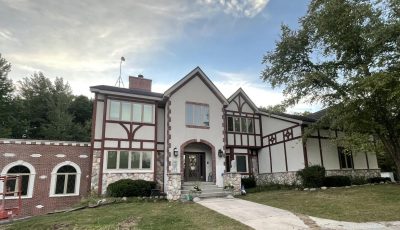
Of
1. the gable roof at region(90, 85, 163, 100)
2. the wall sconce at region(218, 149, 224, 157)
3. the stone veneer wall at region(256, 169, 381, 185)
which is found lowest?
the stone veneer wall at region(256, 169, 381, 185)

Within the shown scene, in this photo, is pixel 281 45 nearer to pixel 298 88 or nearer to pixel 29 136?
pixel 298 88

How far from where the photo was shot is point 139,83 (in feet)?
70.6

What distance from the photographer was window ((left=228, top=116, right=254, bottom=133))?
72.4 feet

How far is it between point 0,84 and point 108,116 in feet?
63.2

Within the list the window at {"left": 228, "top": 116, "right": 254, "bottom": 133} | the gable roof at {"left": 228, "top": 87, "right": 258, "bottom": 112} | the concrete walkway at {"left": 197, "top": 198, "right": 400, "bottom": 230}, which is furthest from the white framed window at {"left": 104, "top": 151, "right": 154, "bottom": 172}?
the gable roof at {"left": 228, "top": 87, "right": 258, "bottom": 112}

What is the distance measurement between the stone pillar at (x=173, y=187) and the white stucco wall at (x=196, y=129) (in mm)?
2820

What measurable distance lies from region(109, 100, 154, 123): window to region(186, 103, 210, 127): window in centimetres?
271

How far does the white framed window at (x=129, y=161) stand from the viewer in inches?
671

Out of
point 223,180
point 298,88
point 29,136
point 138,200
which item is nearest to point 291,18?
point 298,88

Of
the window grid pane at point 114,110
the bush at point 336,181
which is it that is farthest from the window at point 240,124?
the window grid pane at point 114,110

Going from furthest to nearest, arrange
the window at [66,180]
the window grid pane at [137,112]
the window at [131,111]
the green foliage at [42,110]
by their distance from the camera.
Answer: the green foliage at [42,110] → the window grid pane at [137,112] → the window at [131,111] → the window at [66,180]

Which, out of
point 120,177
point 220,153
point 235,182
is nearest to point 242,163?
point 220,153

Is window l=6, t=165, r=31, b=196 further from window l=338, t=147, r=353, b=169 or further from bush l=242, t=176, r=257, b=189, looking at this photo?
window l=338, t=147, r=353, b=169

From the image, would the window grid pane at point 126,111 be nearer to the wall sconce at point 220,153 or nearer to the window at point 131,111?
the window at point 131,111
